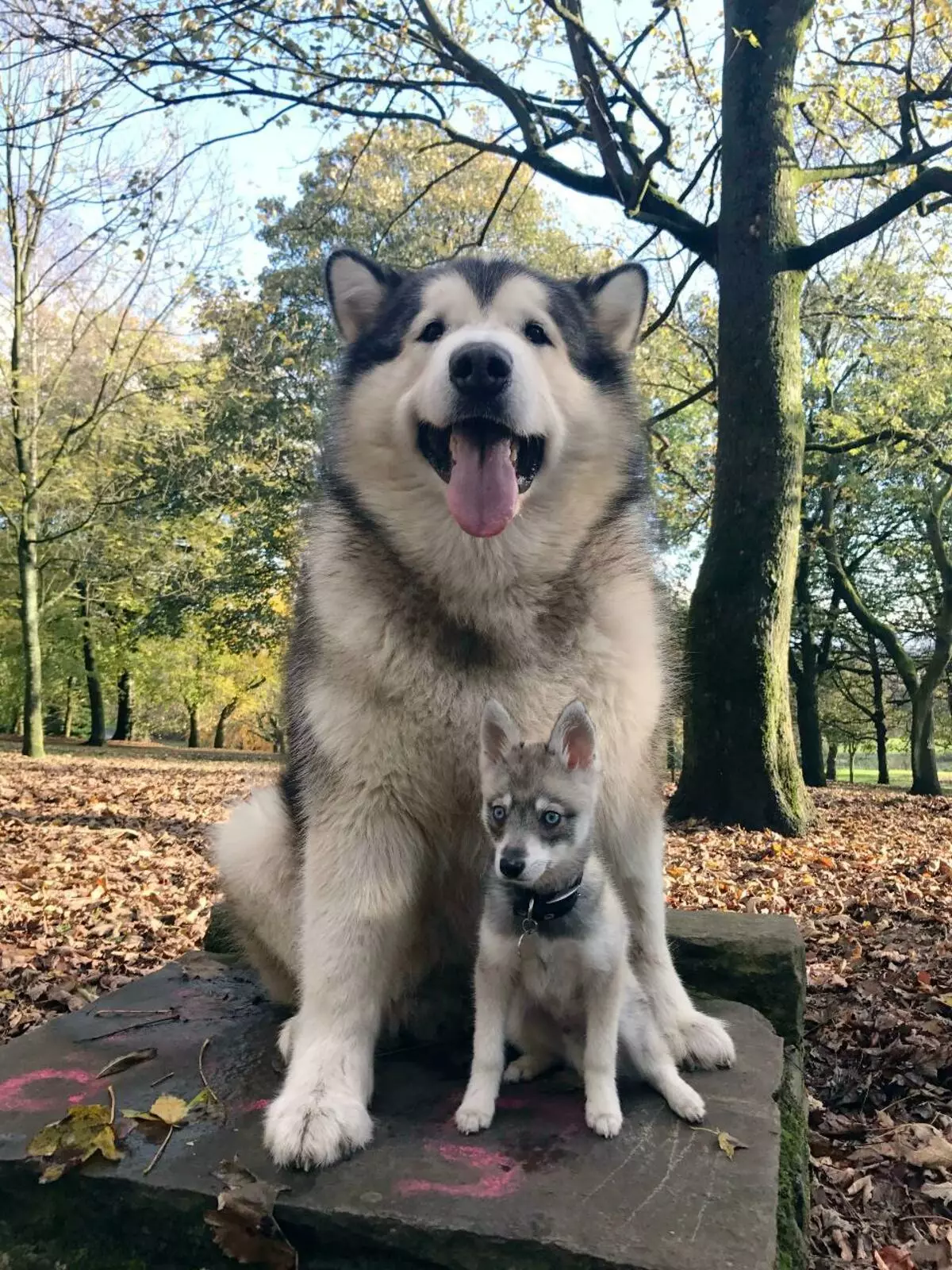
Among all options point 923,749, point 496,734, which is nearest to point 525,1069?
point 496,734

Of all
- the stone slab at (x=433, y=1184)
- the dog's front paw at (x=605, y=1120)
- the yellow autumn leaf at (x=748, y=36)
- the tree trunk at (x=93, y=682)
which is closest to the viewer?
the stone slab at (x=433, y=1184)

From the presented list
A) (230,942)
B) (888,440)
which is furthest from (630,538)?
(888,440)

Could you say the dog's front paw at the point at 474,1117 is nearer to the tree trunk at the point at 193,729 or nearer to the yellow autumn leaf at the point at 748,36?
the yellow autumn leaf at the point at 748,36

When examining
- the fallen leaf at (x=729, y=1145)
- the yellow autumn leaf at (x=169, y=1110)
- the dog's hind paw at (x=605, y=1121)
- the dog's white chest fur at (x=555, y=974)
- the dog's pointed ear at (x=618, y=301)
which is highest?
the dog's pointed ear at (x=618, y=301)

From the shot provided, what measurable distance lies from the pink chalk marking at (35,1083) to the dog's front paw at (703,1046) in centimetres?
159

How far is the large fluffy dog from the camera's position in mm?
2270

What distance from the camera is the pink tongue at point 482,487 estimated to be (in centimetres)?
229

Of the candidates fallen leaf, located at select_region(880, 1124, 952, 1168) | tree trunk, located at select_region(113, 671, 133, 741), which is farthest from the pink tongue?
tree trunk, located at select_region(113, 671, 133, 741)

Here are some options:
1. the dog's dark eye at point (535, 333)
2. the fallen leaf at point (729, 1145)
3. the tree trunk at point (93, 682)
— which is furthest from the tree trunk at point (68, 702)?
the fallen leaf at point (729, 1145)

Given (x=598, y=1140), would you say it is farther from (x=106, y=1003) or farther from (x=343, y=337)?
(x=343, y=337)

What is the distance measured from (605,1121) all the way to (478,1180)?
0.33m

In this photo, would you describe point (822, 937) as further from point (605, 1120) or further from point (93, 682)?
point (93, 682)

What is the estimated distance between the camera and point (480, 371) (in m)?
2.22

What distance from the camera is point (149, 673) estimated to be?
2853 centimetres
